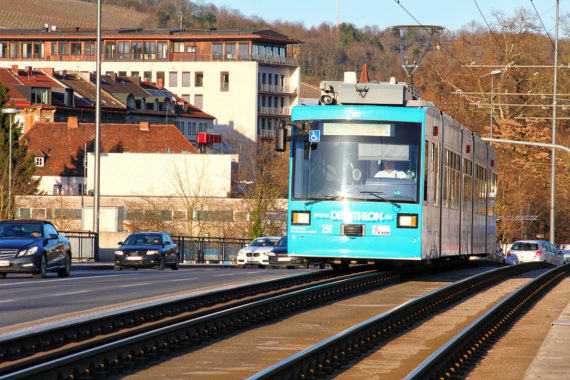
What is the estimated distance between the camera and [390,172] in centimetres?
1988

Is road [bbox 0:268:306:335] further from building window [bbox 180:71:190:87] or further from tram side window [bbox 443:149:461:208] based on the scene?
building window [bbox 180:71:190:87]

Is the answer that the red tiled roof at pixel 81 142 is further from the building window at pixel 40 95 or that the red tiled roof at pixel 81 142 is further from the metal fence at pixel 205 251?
the metal fence at pixel 205 251

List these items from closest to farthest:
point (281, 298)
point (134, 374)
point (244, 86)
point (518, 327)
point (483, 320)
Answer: point (134, 374) < point (483, 320) < point (518, 327) < point (281, 298) < point (244, 86)

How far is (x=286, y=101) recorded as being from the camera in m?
154

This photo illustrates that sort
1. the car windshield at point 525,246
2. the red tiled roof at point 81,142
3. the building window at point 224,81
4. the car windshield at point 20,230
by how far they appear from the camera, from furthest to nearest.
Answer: the building window at point 224,81 < the red tiled roof at point 81,142 < the car windshield at point 525,246 < the car windshield at point 20,230

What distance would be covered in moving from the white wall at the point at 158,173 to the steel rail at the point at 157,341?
78542 millimetres

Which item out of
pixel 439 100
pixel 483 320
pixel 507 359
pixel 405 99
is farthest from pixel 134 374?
pixel 439 100

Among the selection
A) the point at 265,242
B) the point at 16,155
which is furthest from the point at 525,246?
the point at 16,155

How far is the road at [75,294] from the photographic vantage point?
16344 mm

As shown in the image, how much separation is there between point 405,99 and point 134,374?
1122 centimetres

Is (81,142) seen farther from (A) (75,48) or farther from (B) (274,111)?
(B) (274,111)

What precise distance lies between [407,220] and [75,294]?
21.8ft

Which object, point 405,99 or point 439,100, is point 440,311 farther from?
point 439,100

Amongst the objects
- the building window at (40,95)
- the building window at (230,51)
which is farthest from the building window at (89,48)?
the building window at (40,95)
